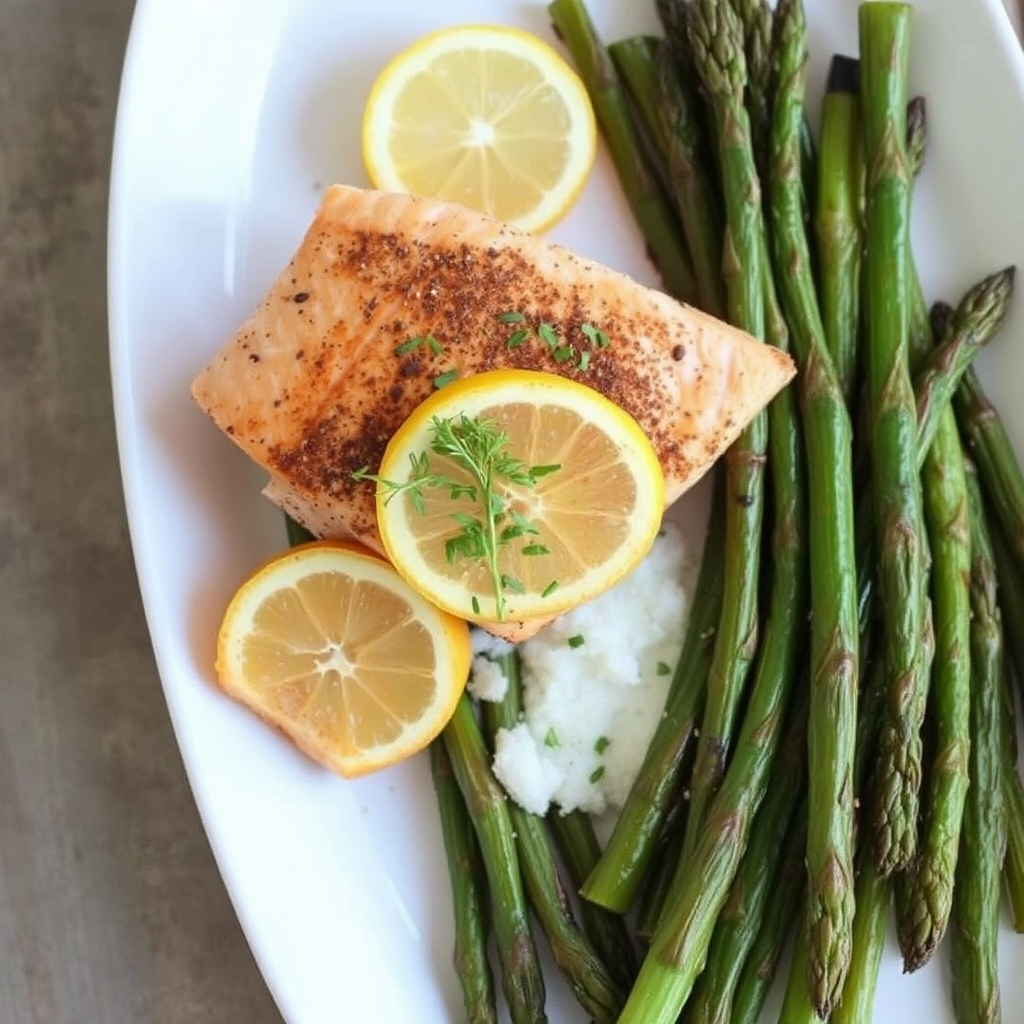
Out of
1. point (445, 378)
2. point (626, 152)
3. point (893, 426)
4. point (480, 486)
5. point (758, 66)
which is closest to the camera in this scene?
point (480, 486)

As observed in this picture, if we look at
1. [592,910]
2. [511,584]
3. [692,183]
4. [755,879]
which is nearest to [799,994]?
[755,879]

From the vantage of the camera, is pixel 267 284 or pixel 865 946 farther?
pixel 267 284

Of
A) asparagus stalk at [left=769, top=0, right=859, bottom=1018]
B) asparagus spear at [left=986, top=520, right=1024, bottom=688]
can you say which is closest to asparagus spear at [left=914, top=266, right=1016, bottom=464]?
asparagus stalk at [left=769, top=0, right=859, bottom=1018]

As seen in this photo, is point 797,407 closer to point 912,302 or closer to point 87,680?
point 912,302

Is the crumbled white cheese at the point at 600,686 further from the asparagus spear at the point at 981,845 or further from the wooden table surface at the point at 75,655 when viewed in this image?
the wooden table surface at the point at 75,655

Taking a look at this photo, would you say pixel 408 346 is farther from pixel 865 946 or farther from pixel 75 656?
pixel 865 946

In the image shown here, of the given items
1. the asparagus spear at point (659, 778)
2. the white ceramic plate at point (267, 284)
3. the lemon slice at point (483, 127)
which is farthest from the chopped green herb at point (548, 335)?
the asparagus spear at point (659, 778)
